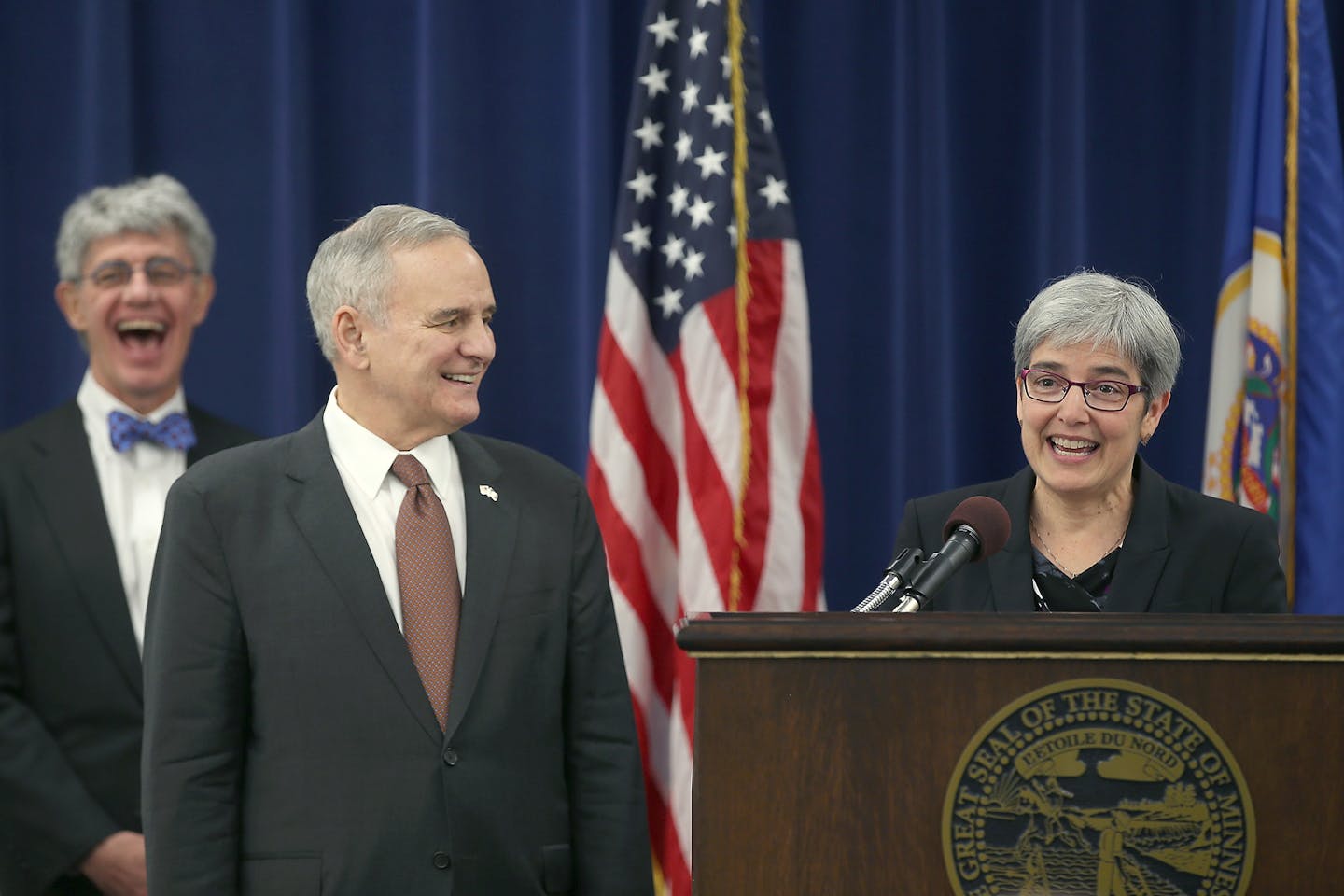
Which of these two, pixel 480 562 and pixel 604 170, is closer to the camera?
pixel 480 562

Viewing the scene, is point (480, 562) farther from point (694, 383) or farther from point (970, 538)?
point (694, 383)

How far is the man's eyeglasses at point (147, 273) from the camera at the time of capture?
331cm

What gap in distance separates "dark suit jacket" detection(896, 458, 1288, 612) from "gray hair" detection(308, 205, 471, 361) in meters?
0.90

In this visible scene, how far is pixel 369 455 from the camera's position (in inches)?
91.7

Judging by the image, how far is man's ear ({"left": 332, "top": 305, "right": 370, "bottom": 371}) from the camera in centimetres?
234

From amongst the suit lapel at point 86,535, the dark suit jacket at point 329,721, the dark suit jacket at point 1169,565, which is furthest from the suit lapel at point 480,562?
the suit lapel at point 86,535

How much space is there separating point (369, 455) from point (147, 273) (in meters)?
1.28

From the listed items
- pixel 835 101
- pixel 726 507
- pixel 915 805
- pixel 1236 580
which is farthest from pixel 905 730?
pixel 835 101

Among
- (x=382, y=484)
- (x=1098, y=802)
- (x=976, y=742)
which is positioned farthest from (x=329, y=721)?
(x=1098, y=802)

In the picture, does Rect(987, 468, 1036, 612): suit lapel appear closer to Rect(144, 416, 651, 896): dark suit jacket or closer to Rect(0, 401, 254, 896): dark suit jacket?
Rect(144, 416, 651, 896): dark suit jacket

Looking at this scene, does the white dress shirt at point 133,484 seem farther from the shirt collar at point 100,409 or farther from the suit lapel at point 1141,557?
the suit lapel at point 1141,557

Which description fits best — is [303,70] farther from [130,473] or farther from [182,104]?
[130,473]

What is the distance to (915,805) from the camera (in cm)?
156

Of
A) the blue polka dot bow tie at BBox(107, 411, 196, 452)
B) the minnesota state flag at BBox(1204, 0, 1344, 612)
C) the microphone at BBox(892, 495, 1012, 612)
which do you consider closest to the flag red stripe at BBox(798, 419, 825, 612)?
the minnesota state flag at BBox(1204, 0, 1344, 612)
